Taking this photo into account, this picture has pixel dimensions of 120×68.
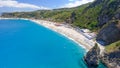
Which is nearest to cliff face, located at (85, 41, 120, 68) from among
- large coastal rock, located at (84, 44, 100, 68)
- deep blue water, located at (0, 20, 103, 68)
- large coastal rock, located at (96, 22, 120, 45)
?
large coastal rock, located at (84, 44, 100, 68)

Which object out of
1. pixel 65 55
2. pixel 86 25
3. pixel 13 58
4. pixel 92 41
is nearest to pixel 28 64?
pixel 13 58

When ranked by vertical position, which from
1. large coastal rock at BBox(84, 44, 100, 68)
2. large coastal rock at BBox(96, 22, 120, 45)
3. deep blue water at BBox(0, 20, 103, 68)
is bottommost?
deep blue water at BBox(0, 20, 103, 68)

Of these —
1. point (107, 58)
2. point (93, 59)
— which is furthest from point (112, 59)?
point (93, 59)

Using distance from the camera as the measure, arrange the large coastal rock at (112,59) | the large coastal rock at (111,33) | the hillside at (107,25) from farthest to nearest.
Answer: the large coastal rock at (111,33) < the hillside at (107,25) < the large coastal rock at (112,59)

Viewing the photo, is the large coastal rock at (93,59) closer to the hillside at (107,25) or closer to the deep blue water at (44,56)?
the deep blue water at (44,56)

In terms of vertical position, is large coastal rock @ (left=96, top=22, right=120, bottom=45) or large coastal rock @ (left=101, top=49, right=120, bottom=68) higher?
large coastal rock @ (left=96, top=22, right=120, bottom=45)

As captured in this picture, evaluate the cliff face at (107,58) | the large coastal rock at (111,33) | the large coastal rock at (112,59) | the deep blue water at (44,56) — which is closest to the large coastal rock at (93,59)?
the cliff face at (107,58)

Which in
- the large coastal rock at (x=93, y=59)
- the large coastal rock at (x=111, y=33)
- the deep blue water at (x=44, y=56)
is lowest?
the deep blue water at (x=44, y=56)

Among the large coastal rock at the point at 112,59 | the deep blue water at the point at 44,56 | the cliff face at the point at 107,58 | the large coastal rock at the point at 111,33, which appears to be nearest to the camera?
the large coastal rock at the point at 112,59

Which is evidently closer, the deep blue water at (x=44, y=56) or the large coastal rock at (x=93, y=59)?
Answer: the large coastal rock at (x=93, y=59)

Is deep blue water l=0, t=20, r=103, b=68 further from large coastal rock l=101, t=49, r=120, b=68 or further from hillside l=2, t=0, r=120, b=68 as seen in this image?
hillside l=2, t=0, r=120, b=68

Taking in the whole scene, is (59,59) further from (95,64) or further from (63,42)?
(63,42)
